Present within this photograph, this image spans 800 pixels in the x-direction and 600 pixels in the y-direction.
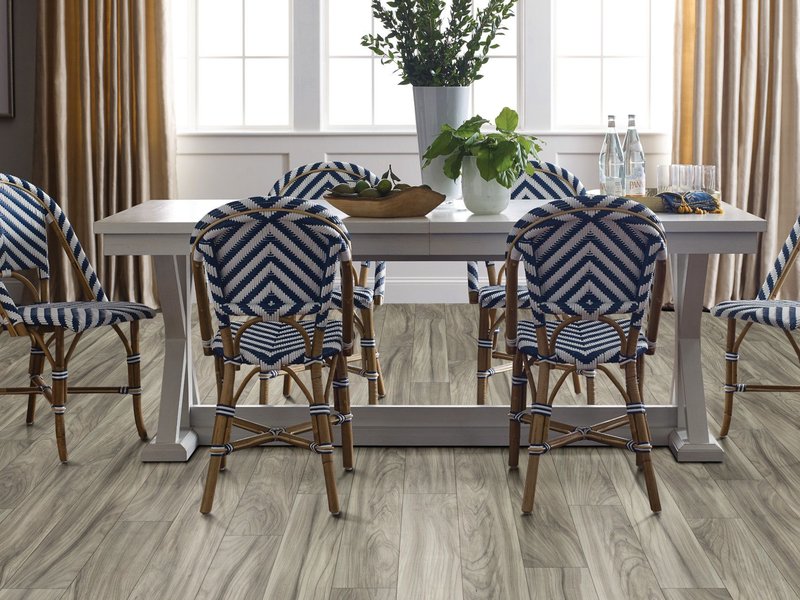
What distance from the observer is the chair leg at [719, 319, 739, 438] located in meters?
3.40

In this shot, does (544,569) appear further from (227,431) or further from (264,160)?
(264,160)

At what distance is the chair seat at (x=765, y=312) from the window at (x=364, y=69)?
2460mm

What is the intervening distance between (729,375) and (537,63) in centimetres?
276

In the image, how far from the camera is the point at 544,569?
2.47 metres

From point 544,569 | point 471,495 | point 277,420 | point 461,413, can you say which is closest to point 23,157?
point 277,420

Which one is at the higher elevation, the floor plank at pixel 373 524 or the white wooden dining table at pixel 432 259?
the white wooden dining table at pixel 432 259

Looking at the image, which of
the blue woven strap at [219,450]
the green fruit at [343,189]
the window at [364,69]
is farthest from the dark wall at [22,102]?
the blue woven strap at [219,450]

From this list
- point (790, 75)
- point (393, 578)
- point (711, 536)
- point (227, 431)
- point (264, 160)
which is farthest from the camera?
point (264, 160)

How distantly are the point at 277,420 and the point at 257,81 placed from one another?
2.99 metres

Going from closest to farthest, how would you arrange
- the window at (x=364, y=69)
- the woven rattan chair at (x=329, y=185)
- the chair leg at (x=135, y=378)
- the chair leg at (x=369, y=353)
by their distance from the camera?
the chair leg at (x=135, y=378), the chair leg at (x=369, y=353), the woven rattan chair at (x=329, y=185), the window at (x=364, y=69)

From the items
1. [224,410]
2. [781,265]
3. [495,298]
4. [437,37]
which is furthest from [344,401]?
[781,265]

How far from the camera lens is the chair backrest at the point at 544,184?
3.92 m

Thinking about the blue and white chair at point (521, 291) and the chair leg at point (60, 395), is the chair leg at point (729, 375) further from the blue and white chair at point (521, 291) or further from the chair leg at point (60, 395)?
the chair leg at point (60, 395)

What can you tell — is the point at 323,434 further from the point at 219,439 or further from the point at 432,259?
the point at 432,259
